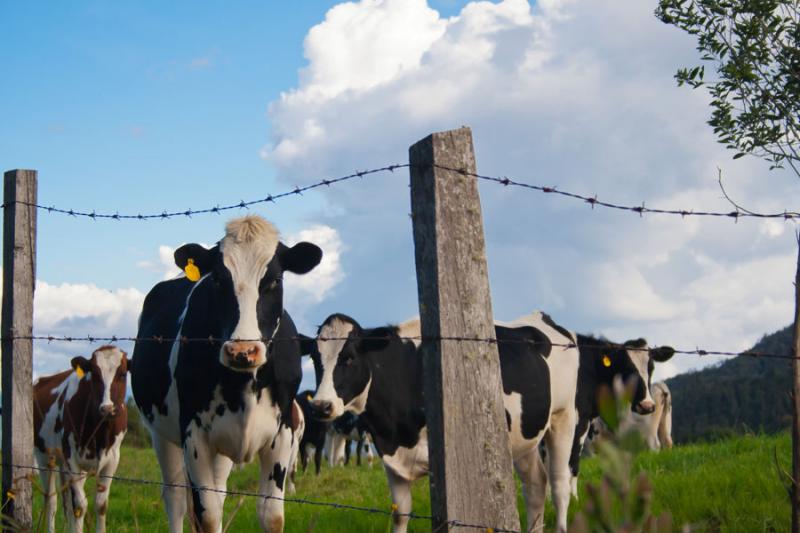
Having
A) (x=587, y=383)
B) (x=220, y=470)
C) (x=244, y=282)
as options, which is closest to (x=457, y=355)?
(x=244, y=282)

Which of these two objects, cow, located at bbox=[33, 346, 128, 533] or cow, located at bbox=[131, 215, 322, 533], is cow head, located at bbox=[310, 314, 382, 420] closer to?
cow, located at bbox=[131, 215, 322, 533]

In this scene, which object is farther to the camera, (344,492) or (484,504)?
(344,492)

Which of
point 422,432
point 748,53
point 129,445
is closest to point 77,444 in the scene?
point 422,432

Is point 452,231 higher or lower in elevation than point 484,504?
higher

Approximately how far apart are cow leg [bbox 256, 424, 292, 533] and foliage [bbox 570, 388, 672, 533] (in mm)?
5761

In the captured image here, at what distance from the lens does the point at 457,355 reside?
3.59m

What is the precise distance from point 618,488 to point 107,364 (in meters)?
10.7

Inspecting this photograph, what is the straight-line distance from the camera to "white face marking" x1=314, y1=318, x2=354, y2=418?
831cm

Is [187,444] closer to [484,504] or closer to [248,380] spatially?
[248,380]

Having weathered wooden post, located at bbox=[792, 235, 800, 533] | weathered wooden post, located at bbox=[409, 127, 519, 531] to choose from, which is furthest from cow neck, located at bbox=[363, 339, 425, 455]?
weathered wooden post, located at bbox=[409, 127, 519, 531]

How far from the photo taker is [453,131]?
3.78m

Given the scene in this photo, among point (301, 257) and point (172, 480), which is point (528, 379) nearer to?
point (301, 257)

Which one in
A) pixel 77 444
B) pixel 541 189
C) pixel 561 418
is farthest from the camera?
pixel 77 444

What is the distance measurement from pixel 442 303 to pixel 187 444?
343 centimetres
